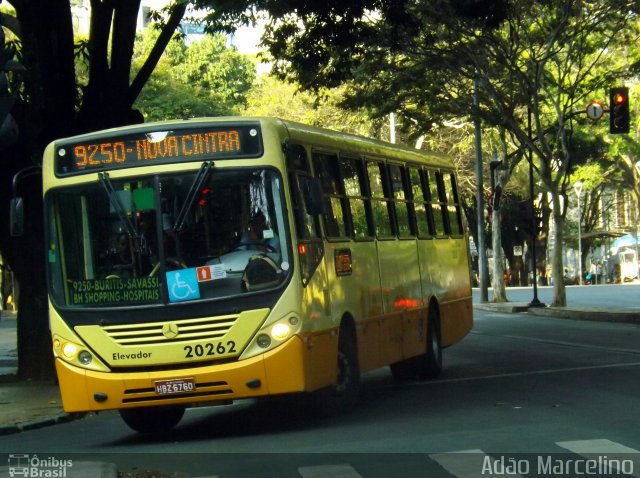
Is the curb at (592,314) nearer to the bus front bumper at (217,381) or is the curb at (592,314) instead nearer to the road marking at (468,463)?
the bus front bumper at (217,381)

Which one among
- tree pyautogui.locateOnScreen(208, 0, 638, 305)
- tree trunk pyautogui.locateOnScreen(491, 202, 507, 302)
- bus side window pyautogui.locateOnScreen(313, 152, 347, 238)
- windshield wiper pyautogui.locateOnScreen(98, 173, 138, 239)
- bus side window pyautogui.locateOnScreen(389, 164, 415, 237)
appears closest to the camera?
windshield wiper pyautogui.locateOnScreen(98, 173, 138, 239)

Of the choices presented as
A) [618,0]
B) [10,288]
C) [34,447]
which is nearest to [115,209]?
[34,447]

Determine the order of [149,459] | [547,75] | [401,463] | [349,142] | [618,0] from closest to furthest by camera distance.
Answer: [401,463] → [149,459] → [349,142] → [618,0] → [547,75]

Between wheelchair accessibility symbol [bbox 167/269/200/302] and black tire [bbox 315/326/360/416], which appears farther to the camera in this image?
black tire [bbox 315/326/360/416]

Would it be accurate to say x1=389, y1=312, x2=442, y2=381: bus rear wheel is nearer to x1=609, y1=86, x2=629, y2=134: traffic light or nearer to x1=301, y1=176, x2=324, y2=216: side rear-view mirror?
x1=301, y1=176, x2=324, y2=216: side rear-view mirror

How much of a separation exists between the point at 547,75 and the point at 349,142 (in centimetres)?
2203

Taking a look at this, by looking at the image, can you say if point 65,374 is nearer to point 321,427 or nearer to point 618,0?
point 321,427

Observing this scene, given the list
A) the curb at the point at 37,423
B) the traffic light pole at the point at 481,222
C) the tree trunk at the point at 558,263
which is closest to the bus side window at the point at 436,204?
the curb at the point at 37,423

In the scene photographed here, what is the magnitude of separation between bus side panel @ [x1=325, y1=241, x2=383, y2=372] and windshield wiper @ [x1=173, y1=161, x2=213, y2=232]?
1.70m

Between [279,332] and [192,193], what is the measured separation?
1.54 metres

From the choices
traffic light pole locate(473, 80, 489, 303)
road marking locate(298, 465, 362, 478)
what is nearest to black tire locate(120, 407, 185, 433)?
road marking locate(298, 465, 362, 478)

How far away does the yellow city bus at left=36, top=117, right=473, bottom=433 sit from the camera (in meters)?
11.0

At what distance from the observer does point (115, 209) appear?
11.4 meters

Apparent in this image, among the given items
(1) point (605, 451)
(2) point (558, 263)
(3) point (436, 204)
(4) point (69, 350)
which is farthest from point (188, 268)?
(2) point (558, 263)
